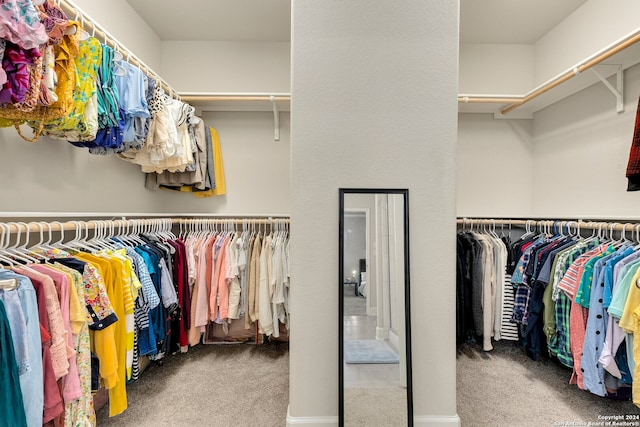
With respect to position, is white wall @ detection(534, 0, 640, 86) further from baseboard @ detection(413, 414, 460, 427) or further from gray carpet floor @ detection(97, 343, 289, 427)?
gray carpet floor @ detection(97, 343, 289, 427)

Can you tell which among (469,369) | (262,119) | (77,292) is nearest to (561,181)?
(469,369)

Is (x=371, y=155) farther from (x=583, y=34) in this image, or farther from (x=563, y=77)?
(x=583, y=34)

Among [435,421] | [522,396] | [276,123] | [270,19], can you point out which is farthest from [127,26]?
[522,396]

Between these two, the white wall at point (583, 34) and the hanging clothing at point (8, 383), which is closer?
the hanging clothing at point (8, 383)

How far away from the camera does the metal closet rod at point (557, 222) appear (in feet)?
6.54

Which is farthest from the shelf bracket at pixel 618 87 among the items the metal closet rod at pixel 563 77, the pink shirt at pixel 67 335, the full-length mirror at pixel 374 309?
the pink shirt at pixel 67 335

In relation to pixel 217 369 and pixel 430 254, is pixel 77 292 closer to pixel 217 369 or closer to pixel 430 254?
pixel 217 369

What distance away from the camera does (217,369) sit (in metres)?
2.43

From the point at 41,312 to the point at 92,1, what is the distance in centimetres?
198

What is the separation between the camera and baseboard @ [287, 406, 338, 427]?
1637 millimetres

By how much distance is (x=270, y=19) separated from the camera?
9.16ft

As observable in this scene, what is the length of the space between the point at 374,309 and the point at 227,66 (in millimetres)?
2675

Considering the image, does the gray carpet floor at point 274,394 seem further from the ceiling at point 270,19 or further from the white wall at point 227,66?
the ceiling at point 270,19

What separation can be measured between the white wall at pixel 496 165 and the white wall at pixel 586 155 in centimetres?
9
